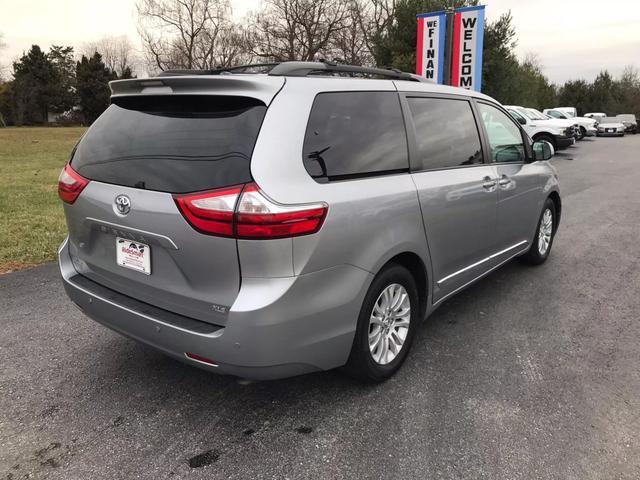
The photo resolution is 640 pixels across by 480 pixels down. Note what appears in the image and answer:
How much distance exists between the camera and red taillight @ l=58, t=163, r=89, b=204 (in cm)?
280

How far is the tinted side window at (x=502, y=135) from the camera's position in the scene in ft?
13.5

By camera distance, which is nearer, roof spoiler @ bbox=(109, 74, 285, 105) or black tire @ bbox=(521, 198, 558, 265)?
roof spoiler @ bbox=(109, 74, 285, 105)

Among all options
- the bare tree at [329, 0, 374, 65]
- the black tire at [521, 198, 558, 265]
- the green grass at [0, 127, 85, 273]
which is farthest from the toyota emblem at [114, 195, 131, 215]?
the bare tree at [329, 0, 374, 65]

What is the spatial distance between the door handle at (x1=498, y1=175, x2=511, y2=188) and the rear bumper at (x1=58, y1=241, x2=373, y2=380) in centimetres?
191

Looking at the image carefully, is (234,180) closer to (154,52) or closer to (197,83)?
(197,83)

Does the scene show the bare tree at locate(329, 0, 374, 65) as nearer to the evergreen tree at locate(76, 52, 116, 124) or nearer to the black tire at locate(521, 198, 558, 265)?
the black tire at locate(521, 198, 558, 265)

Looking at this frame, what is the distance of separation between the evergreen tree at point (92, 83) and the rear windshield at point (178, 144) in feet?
211

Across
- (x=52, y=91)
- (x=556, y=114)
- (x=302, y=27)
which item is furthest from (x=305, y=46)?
(x=52, y=91)

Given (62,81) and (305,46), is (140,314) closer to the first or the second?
(305,46)

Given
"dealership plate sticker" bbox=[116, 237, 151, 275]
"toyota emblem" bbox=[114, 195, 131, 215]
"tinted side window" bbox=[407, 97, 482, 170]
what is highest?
"tinted side window" bbox=[407, 97, 482, 170]

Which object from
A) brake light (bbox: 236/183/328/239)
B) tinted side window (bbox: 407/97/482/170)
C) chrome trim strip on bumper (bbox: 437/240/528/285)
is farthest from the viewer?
chrome trim strip on bumper (bbox: 437/240/528/285)

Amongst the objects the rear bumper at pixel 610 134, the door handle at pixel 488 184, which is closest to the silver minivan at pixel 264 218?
the door handle at pixel 488 184

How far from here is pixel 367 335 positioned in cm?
278

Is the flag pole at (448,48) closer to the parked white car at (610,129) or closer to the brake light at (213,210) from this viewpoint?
the brake light at (213,210)
